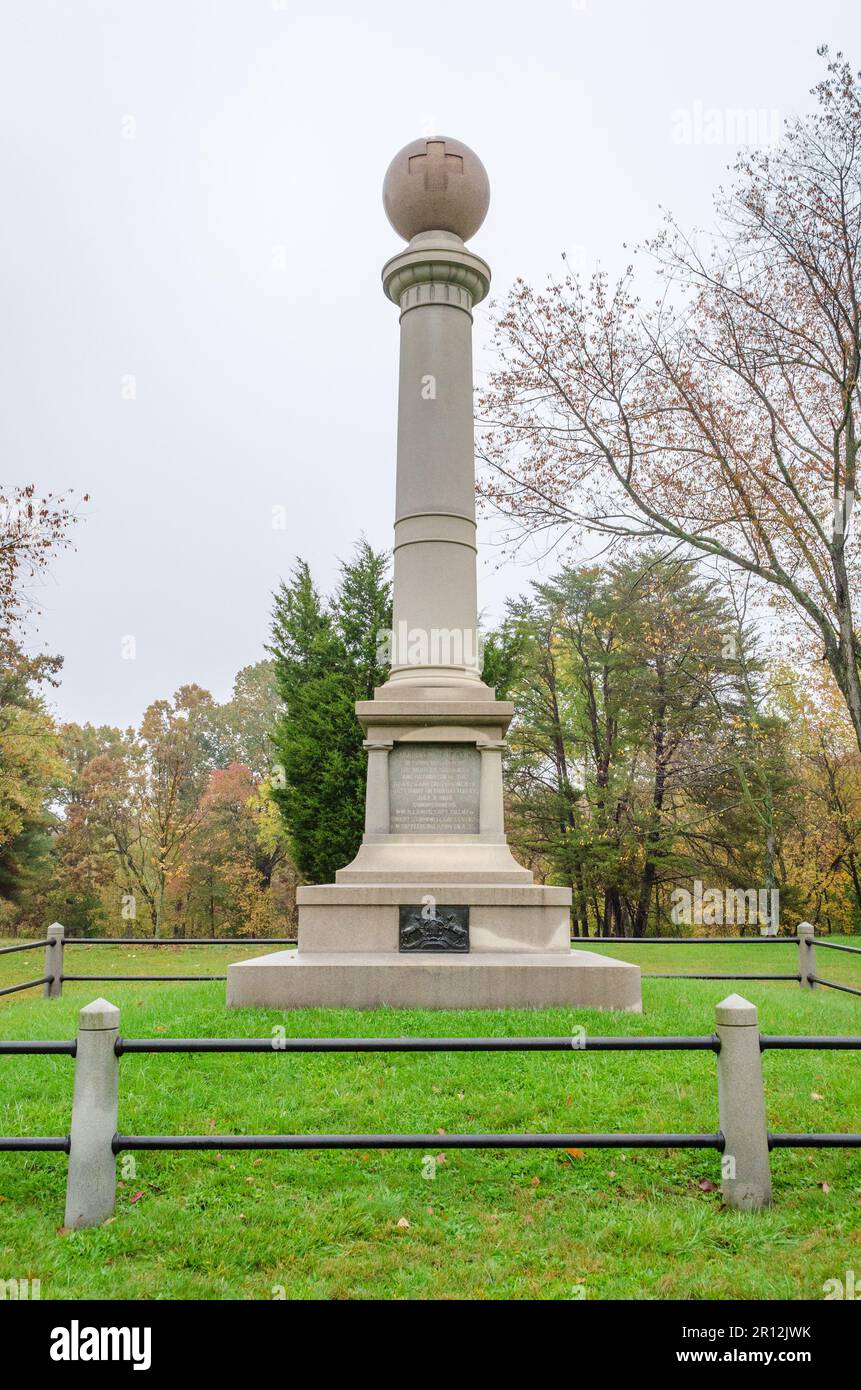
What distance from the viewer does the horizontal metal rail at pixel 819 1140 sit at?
13.2 ft

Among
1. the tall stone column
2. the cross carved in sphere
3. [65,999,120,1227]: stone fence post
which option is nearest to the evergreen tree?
the tall stone column

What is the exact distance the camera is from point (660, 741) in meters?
30.0

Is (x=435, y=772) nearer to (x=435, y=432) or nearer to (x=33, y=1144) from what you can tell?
(x=435, y=432)

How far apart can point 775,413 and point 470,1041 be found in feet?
41.3

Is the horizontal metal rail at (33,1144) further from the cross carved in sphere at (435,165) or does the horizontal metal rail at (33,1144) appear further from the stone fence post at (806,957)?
the cross carved in sphere at (435,165)

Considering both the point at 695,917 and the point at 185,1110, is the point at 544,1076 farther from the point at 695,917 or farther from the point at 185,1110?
the point at 695,917

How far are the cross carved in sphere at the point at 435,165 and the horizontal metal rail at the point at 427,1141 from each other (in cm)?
1120

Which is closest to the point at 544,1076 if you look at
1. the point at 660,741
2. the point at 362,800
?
the point at 362,800

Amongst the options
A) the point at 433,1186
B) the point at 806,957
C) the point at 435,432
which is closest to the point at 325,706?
the point at 435,432

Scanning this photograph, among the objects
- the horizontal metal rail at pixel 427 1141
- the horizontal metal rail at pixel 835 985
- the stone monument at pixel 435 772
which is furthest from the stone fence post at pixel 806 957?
the horizontal metal rail at pixel 427 1141

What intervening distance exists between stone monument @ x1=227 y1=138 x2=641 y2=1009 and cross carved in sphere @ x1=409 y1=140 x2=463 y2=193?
0.7 inches

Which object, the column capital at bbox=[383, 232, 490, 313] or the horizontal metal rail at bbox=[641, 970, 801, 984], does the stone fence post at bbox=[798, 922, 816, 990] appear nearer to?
the horizontal metal rail at bbox=[641, 970, 801, 984]
